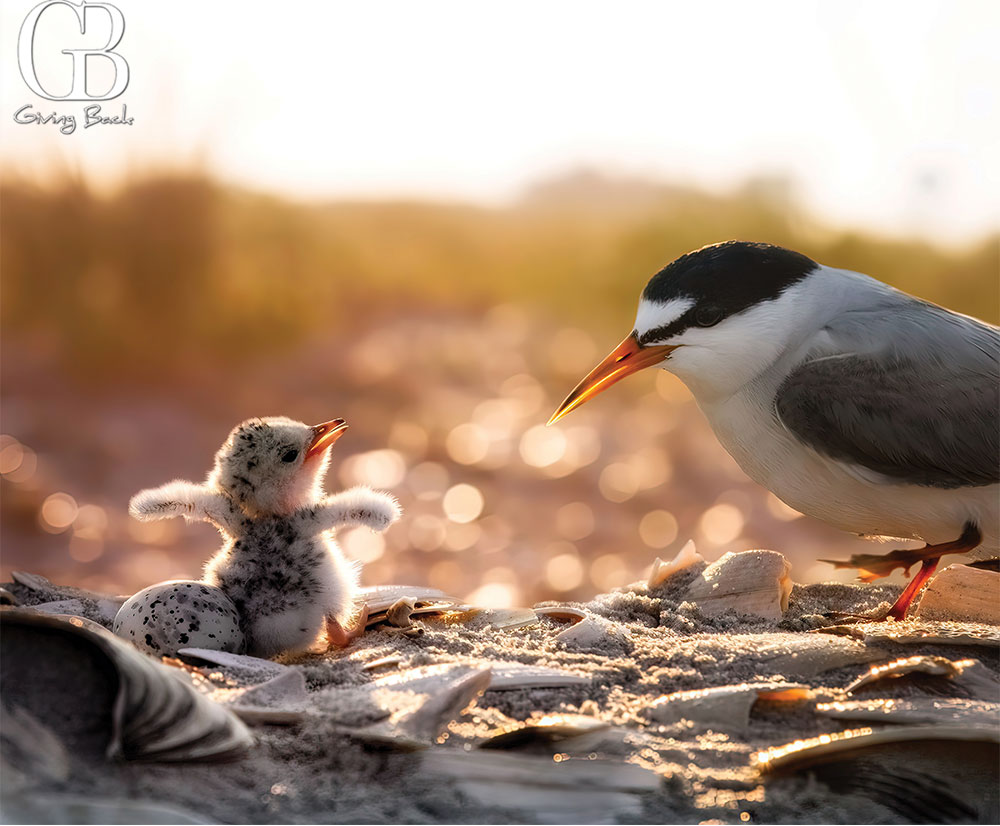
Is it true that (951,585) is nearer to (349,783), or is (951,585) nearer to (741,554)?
Answer: (741,554)

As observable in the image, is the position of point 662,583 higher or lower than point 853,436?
lower

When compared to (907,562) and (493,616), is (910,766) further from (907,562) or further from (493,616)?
(493,616)

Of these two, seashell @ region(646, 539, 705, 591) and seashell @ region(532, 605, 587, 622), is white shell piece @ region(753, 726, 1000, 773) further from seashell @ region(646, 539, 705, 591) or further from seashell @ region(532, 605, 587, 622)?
seashell @ region(646, 539, 705, 591)

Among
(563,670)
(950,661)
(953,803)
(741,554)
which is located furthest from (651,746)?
(741,554)

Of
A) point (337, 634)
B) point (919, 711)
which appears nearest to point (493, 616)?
point (337, 634)

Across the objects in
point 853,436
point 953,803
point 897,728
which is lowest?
point 953,803

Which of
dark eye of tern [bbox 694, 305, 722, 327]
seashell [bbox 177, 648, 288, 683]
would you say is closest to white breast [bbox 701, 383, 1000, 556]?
dark eye of tern [bbox 694, 305, 722, 327]
